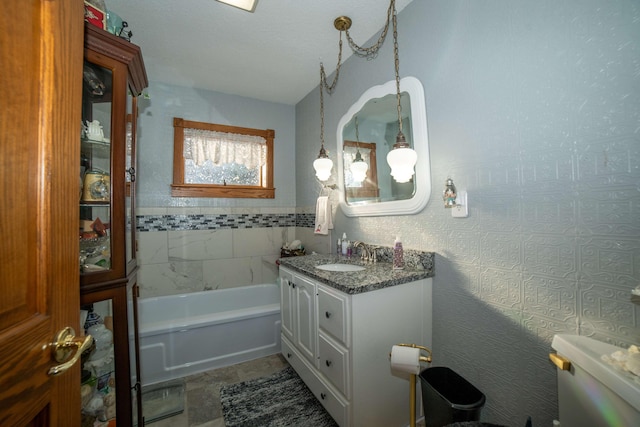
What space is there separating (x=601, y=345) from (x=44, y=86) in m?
1.65

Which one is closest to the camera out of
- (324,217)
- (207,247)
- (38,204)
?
(38,204)

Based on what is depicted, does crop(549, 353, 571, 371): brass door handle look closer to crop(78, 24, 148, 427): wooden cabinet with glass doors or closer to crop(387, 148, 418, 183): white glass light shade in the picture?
crop(387, 148, 418, 183): white glass light shade

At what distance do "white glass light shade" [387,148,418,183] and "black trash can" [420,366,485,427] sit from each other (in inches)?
42.6

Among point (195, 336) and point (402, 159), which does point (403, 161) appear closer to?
point (402, 159)

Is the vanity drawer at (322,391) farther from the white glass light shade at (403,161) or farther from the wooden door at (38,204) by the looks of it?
the white glass light shade at (403,161)

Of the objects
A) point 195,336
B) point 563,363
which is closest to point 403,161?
point 563,363

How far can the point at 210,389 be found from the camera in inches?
74.4

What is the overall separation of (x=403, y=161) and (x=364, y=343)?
100cm

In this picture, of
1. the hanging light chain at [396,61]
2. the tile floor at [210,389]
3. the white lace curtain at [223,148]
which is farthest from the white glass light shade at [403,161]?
the white lace curtain at [223,148]

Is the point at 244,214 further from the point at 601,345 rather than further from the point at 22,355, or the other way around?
the point at 601,345

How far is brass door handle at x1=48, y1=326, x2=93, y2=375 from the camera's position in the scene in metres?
0.51

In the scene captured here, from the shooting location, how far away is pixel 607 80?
0.89m

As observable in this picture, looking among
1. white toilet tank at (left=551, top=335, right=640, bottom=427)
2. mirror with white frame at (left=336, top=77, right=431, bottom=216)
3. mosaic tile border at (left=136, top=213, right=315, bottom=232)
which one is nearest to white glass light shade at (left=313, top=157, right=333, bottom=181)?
mirror with white frame at (left=336, top=77, right=431, bottom=216)

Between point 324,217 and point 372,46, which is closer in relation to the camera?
point 372,46
